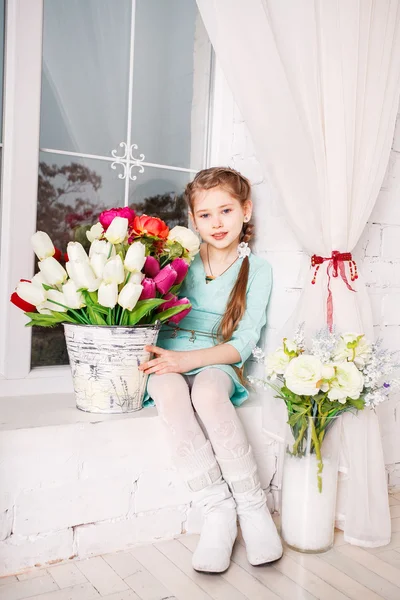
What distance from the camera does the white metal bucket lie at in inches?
56.7

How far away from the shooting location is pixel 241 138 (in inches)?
78.0

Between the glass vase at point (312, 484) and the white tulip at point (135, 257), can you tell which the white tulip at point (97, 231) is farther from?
the glass vase at point (312, 484)

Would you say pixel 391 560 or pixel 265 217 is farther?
pixel 265 217

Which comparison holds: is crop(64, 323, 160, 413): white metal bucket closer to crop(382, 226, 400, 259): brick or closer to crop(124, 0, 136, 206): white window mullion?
crop(124, 0, 136, 206): white window mullion

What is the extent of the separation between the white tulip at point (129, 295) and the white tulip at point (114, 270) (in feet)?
0.09

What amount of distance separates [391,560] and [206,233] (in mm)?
1069

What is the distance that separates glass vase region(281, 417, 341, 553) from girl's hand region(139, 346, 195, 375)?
0.34 metres

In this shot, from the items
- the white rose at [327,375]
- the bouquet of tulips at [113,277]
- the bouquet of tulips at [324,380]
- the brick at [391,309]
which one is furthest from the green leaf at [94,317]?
the brick at [391,309]

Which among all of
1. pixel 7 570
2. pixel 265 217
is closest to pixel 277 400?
pixel 265 217

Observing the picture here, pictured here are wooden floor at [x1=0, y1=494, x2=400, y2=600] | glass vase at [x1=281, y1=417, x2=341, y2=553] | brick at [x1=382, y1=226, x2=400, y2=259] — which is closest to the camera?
wooden floor at [x1=0, y1=494, x2=400, y2=600]

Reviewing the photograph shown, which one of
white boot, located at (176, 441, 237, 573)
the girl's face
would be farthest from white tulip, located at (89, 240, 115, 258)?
white boot, located at (176, 441, 237, 573)

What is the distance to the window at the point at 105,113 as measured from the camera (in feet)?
5.63

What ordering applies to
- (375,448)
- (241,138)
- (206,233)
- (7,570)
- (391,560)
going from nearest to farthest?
(7,570) → (391,560) → (375,448) → (206,233) → (241,138)

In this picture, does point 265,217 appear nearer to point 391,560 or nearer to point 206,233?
point 206,233
